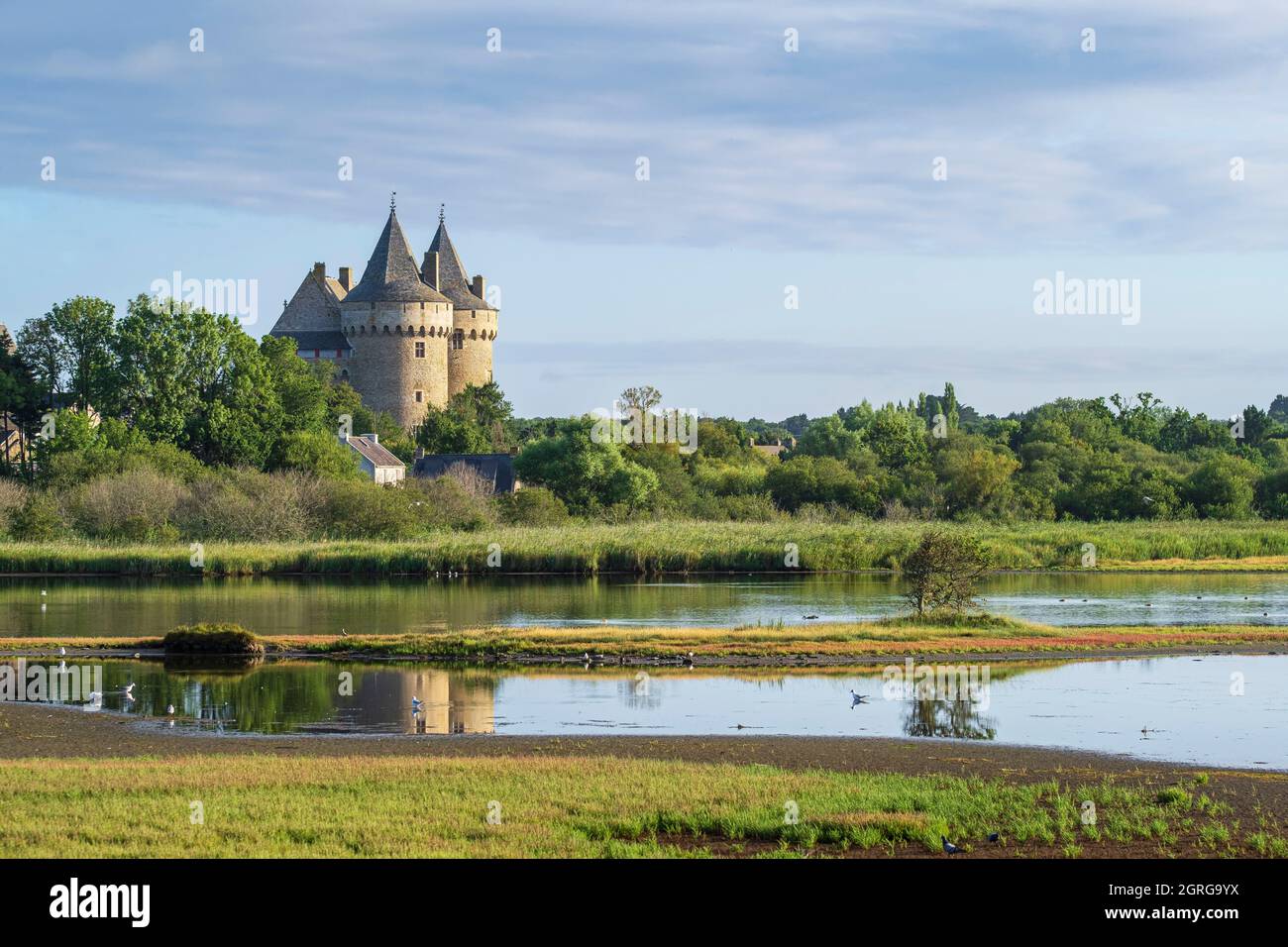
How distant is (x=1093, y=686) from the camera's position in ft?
88.7

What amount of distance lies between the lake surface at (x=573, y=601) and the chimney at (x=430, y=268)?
51971mm

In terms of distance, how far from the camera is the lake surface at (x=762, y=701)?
22000 mm

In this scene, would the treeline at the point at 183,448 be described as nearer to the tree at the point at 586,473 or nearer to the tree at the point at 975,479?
the tree at the point at 586,473

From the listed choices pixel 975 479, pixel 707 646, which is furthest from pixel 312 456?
pixel 707 646

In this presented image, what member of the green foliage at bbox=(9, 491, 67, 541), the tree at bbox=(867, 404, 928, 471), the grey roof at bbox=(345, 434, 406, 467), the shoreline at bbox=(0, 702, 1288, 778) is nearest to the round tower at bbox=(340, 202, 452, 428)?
the grey roof at bbox=(345, 434, 406, 467)

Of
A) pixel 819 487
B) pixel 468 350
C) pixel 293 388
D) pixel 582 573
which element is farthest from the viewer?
pixel 468 350

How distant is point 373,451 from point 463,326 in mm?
20346

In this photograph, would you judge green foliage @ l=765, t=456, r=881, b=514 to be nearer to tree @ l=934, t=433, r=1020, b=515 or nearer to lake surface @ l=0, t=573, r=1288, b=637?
tree @ l=934, t=433, r=1020, b=515

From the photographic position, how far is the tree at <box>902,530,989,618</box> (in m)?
35.1

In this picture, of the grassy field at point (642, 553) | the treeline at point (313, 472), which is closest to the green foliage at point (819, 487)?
the treeline at point (313, 472)

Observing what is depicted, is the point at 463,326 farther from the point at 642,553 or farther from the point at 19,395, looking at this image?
the point at 642,553

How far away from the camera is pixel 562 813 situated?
48.1 ft

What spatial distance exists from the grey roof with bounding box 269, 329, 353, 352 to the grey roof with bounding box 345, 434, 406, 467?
14218 mm
